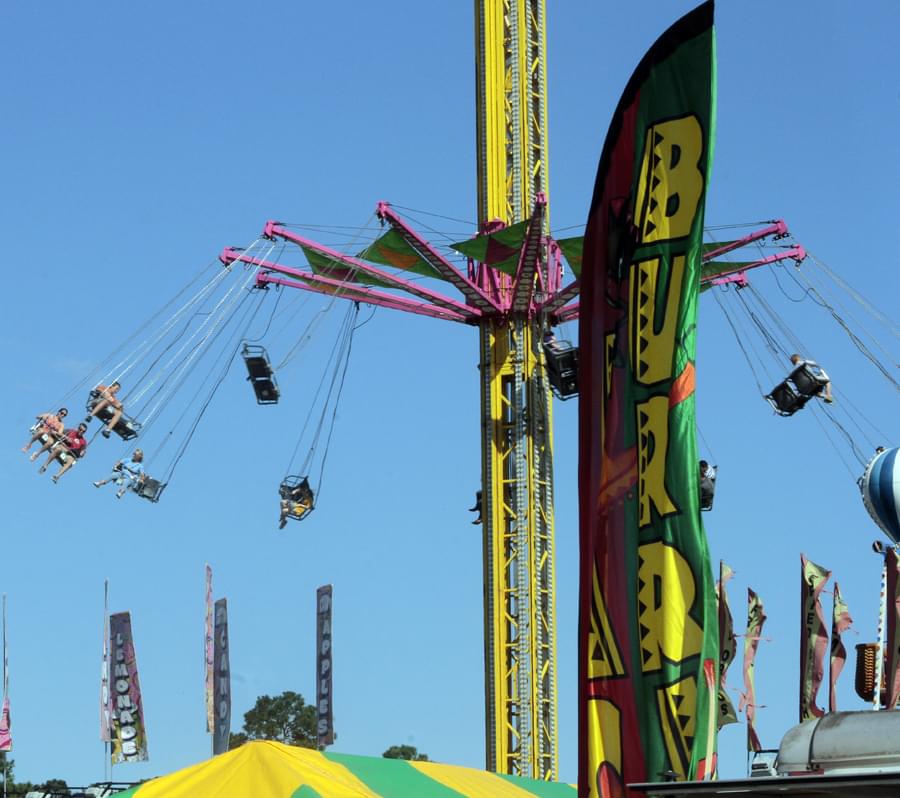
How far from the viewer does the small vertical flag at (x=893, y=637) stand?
84.2ft

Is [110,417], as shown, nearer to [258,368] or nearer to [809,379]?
[258,368]

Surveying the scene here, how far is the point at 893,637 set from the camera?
2655cm

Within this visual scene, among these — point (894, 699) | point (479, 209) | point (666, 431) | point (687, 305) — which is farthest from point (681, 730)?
point (479, 209)

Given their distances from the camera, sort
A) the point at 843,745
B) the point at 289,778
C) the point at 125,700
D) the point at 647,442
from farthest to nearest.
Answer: the point at 125,700, the point at 289,778, the point at 647,442, the point at 843,745

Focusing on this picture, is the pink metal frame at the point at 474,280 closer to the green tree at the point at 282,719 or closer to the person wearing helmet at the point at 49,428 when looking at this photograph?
the person wearing helmet at the point at 49,428

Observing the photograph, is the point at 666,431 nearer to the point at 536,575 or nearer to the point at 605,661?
the point at 605,661

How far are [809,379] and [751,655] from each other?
4955 millimetres

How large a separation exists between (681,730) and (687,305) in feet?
11.0

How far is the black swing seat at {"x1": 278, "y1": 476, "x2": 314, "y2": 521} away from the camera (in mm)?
31078

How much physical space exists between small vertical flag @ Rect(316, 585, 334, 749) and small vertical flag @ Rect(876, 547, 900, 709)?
7488 mm

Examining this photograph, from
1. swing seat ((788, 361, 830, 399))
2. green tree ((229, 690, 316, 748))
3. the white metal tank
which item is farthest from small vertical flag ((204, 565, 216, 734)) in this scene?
green tree ((229, 690, 316, 748))

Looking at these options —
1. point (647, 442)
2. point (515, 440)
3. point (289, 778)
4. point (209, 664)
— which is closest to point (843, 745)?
point (647, 442)

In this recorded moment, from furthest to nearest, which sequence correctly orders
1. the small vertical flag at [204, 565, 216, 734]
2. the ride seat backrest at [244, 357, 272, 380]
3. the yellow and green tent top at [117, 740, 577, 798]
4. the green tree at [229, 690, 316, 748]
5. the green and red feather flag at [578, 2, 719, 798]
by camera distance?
the green tree at [229, 690, 316, 748]
the ride seat backrest at [244, 357, 272, 380]
the small vertical flag at [204, 565, 216, 734]
the yellow and green tent top at [117, 740, 577, 798]
the green and red feather flag at [578, 2, 719, 798]

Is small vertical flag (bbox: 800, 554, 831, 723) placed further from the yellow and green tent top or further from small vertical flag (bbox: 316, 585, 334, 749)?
the yellow and green tent top
